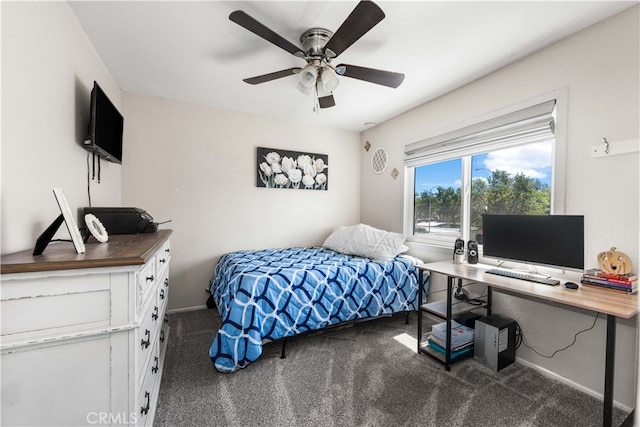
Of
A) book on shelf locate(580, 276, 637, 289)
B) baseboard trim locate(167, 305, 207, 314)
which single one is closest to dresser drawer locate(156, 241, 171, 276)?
baseboard trim locate(167, 305, 207, 314)

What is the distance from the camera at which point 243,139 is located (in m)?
3.33

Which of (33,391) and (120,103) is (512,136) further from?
(120,103)

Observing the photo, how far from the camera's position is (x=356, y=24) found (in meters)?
1.41

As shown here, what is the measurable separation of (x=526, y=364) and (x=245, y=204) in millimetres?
3092

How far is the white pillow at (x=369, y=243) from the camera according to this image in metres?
2.88

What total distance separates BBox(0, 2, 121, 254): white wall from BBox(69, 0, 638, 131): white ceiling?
319 millimetres

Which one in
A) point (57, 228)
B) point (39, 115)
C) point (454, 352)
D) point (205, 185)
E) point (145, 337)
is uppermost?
point (39, 115)

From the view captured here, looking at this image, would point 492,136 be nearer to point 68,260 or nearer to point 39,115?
point 68,260

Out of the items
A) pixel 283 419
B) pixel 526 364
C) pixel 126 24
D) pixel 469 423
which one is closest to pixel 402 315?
pixel 526 364

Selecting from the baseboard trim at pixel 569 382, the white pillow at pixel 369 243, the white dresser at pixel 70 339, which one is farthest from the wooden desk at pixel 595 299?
the white dresser at pixel 70 339

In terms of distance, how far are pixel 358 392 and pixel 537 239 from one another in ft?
5.20

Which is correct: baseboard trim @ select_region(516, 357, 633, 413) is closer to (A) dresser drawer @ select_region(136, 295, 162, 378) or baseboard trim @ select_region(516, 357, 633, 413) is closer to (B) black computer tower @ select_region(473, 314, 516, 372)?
(B) black computer tower @ select_region(473, 314, 516, 372)

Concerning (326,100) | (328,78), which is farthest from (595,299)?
(326,100)

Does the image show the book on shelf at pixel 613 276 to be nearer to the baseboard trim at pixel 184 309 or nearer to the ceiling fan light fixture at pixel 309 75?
the ceiling fan light fixture at pixel 309 75
